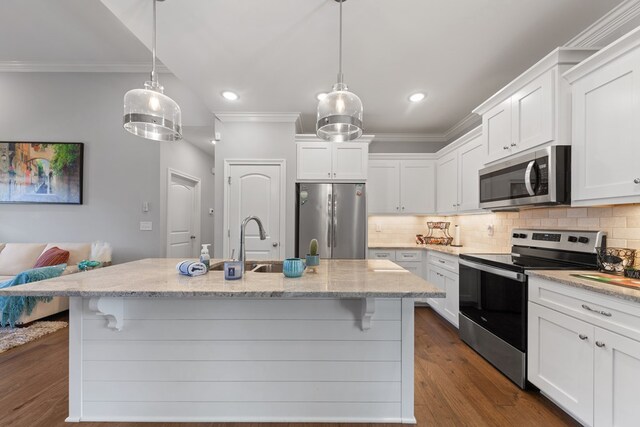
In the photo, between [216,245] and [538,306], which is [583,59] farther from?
[216,245]

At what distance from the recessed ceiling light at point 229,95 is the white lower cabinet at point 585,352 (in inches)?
128

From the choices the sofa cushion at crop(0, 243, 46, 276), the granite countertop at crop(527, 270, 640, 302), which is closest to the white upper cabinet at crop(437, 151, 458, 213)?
the granite countertop at crop(527, 270, 640, 302)

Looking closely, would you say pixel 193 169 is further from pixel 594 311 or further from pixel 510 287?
pixel 594 311

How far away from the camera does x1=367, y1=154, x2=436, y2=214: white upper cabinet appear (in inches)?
166

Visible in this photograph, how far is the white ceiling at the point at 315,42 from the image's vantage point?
1869mm

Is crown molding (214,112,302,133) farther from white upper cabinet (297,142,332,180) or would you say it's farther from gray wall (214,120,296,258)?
white upper cabinet (297,142,332,180)

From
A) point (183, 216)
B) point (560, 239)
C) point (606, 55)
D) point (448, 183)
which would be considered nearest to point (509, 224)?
point (560, 239)

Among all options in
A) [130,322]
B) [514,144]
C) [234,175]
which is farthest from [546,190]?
[234,175]

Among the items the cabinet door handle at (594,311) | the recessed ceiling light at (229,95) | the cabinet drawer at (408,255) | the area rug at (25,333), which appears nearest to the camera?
the cabinet door handle at (594,311)

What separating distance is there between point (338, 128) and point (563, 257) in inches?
80.4

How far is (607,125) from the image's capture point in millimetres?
1686

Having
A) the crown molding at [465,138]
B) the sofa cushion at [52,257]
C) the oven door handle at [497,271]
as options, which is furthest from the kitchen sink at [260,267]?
the sofa cushion at [52,257]

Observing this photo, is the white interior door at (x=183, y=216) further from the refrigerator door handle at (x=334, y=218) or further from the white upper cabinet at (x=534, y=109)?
the white upper cabinet at (x=534, y=109)

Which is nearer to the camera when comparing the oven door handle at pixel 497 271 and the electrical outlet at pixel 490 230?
the oven door handle at pixel 497 271
